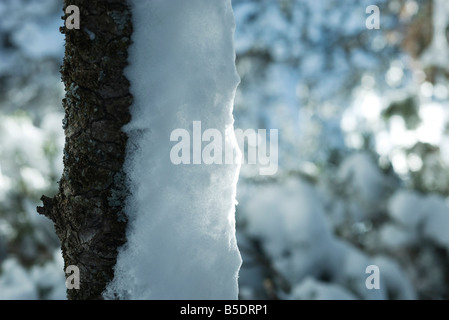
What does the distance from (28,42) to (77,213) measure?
2712 millimetres

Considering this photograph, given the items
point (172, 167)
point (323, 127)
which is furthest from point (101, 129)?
point (323, 127)

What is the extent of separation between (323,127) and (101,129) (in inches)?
167

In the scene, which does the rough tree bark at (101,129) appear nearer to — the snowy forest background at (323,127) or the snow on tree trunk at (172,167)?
the snow on tree trunk at (172,167)

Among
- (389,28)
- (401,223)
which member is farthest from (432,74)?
(401,223)

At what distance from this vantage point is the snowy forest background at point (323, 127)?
7.29ft

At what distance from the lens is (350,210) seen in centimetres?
399

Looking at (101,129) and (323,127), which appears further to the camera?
(323,127)

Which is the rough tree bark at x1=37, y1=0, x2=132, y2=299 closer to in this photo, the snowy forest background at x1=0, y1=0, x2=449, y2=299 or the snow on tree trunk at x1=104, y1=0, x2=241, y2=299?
the snow on tree trunk at x1=104, y1=0, x2=241, y2=299

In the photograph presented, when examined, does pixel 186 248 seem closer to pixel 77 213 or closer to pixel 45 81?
pixel 77 213

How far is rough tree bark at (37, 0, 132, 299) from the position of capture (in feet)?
2.16

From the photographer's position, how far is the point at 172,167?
668 millimetres

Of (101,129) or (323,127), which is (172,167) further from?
(323,127)

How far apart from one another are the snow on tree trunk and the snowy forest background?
1.22 m

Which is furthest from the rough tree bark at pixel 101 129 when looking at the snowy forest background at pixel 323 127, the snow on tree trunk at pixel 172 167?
the snowy forest background at pixel 323 127
